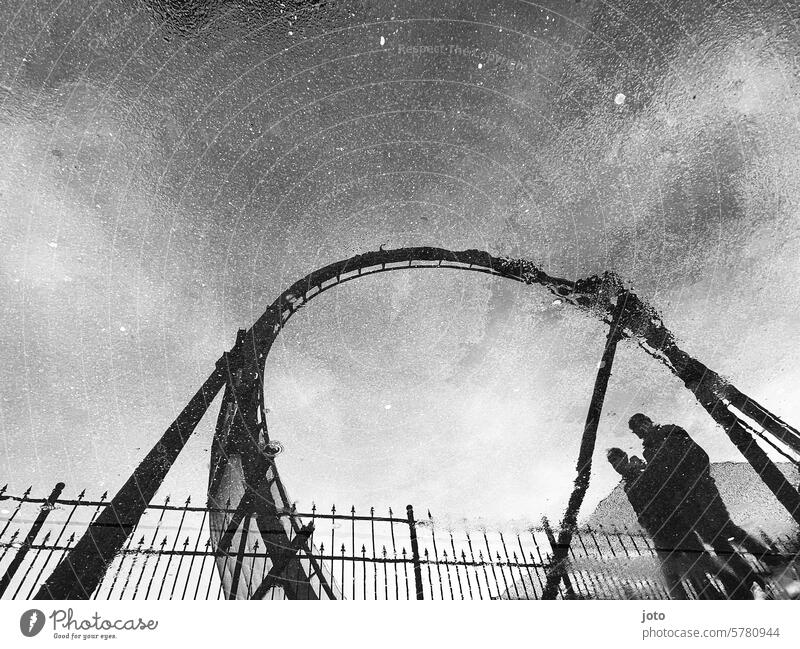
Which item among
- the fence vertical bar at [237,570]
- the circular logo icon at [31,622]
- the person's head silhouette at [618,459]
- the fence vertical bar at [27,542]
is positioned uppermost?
the person's head silhouette at [618,459]

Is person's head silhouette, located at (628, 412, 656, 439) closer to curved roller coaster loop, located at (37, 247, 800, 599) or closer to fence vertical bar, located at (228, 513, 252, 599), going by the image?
curved roller coaster loop, located at (37, 247, 800, 599)

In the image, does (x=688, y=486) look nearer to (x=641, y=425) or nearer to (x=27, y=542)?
(x=641, y=425)

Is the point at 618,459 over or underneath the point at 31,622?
over

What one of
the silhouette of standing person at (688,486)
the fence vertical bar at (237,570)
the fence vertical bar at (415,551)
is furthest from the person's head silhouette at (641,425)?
the fence vertical bar at (237,570)

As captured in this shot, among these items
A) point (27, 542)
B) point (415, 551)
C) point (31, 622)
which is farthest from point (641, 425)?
point (27, 542)

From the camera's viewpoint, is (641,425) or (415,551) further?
(641,425)

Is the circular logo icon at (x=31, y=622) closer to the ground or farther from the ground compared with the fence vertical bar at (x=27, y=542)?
closer to the ground

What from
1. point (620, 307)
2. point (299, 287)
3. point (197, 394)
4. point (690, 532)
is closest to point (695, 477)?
point (690, 532)

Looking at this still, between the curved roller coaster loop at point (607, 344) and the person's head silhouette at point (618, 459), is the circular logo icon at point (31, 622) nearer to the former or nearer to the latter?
the curved roller coaster loop at point (607, 344)
